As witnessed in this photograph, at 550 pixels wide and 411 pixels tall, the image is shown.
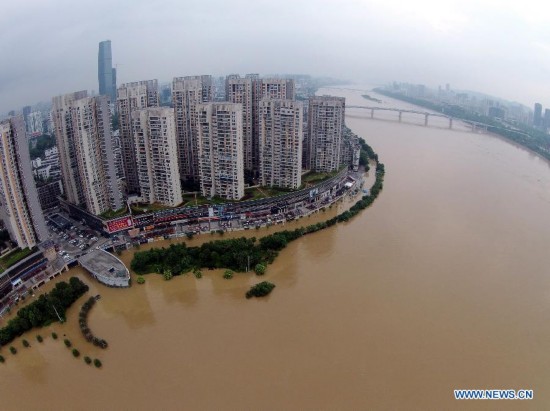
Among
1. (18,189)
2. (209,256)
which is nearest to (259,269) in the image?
(209,256)

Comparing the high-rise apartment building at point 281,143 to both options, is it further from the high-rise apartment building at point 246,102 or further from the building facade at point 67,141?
the building facade at point 67,141

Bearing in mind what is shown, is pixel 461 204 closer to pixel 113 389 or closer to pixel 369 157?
pixel 369 157

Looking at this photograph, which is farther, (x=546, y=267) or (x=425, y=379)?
(x=546, y=267)

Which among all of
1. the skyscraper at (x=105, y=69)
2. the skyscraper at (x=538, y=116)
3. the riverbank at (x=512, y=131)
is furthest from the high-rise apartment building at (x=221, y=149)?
the skyscraper at (x=538, y=116)

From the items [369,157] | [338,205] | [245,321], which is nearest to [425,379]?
[245,321]

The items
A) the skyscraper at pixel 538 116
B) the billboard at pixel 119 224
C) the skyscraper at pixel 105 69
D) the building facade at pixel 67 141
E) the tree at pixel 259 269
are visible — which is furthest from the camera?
the skyscraper at pixel 105 69

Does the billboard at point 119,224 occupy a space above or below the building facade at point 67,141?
below
